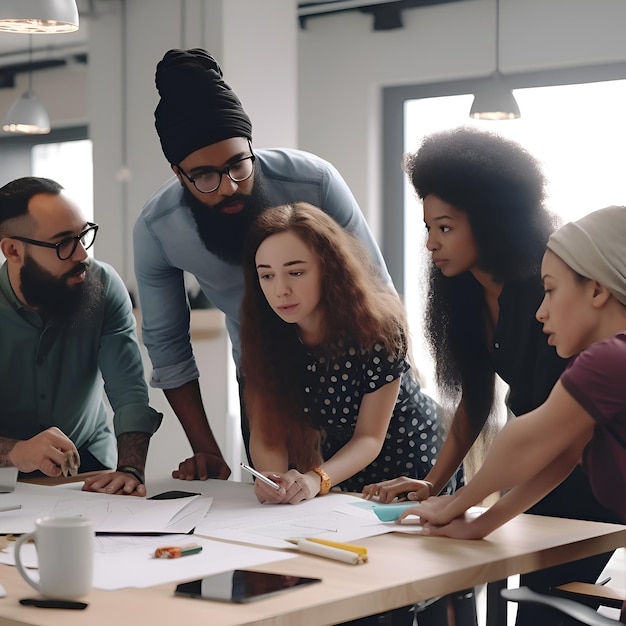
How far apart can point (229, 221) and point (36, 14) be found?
0.83m

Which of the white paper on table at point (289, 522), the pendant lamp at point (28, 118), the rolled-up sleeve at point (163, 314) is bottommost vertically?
the white paper on table at point (289, 522)

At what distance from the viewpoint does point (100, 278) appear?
9.15 ft

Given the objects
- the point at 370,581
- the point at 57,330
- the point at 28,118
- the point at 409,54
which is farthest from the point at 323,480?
the point at 409,54

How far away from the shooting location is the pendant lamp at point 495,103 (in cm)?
464

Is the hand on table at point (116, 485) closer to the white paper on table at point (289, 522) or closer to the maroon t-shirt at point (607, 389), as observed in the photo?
the white paper on table at point (289, 522)

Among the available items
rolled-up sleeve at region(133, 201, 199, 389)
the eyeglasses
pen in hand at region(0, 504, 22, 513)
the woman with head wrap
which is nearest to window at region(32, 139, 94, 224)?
rolled-up sleeve at region(133, 201, 199, 389)

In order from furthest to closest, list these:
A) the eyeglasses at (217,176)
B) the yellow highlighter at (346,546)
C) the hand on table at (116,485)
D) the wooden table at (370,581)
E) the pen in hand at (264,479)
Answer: the eyeglasses at (217,176) → the hand on table at (116,485) → the pen in hand at (264,479) → the yellow highlighter at (346,546) → the wooden table at (370,581)

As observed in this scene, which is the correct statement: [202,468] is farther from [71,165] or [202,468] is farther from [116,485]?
[71,165]

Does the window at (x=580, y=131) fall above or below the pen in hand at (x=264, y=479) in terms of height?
above

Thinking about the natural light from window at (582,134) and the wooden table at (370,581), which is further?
the natural light from window at (582,134)

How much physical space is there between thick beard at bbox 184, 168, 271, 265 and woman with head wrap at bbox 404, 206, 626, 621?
3.00ft

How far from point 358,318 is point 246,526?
0.61 metres

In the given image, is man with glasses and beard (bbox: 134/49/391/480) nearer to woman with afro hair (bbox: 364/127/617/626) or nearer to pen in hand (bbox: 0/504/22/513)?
woman with afro hair (bbox: 364/127/617/626)

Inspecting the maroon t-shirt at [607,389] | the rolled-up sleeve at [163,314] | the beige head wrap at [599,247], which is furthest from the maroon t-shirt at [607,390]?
the rolled-up sleeve at [163,314]
